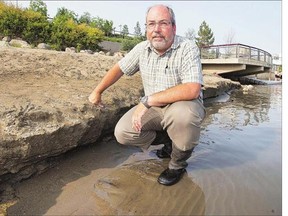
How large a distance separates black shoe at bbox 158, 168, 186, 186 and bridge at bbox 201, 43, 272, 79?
16.5m

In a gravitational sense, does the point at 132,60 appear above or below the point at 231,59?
below

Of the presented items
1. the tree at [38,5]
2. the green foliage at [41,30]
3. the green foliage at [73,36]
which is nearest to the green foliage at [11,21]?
the green foliage at [41,30]

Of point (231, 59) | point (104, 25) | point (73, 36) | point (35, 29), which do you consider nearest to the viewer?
point (35, 29)

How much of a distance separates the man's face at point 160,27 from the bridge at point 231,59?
16.4 m

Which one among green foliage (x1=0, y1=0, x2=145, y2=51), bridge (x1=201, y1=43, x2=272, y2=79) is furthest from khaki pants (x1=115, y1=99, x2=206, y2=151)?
bridge (x1=201, y1=43, x2=272, y2=79)

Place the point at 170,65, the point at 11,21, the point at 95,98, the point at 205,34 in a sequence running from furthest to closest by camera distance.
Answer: the point at 205,34 < the point at 11,21 < the point at 95,98 < the point at 170,65

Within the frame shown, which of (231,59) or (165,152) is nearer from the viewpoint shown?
(165,152)

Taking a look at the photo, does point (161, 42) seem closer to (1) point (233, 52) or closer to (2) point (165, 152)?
(2) point (165, 152)

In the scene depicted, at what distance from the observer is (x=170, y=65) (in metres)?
2.45

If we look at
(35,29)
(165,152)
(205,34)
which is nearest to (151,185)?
(165,152)

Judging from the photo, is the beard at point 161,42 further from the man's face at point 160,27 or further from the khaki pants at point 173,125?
the khaki pants at point 173,125

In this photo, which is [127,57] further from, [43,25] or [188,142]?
[43,25]

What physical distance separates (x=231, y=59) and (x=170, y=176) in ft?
55.3

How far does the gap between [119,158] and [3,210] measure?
1154 mm
